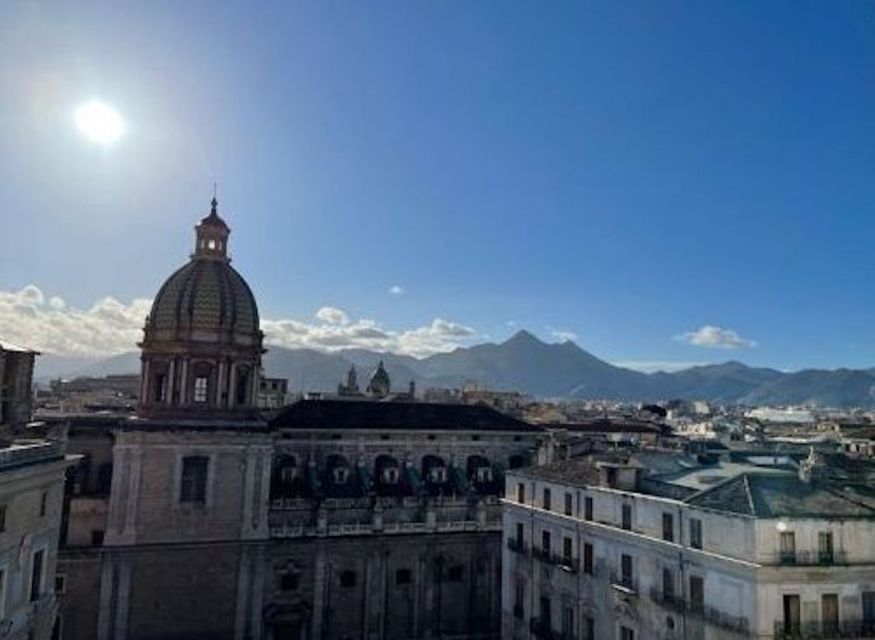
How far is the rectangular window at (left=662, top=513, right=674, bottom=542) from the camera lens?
32.3 m

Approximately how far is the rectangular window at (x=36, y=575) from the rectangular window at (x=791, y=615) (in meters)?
28.6

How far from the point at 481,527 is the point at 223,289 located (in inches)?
989

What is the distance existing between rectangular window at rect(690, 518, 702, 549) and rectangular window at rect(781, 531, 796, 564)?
3.40 metres

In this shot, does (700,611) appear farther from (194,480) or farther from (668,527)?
(194,480)

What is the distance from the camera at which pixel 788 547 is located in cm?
2798

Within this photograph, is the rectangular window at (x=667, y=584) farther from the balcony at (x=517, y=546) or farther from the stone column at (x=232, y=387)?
the stone column at (x=232, y=387)

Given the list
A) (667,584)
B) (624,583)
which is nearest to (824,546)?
(667,584)

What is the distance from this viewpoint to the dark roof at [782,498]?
2862cm

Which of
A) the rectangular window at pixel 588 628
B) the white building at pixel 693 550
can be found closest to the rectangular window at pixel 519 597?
the white building at pixel 693 550

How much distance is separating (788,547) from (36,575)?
29299 millimetres

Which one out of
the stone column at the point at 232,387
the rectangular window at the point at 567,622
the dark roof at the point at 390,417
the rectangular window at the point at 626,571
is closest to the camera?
the rectangular window at the point at 626,571

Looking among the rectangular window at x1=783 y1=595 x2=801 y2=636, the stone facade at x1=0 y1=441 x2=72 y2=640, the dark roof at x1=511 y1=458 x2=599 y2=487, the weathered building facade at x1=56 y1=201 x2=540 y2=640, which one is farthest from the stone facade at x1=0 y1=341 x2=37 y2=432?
the rectangular window at x1=783 y1=595 x2=801 y2=636

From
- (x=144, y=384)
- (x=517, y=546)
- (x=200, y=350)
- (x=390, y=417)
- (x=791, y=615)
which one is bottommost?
(x=517, y=546)

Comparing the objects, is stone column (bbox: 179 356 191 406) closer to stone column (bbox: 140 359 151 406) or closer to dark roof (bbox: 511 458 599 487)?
stone column (bbox: 140 359 151 406)
